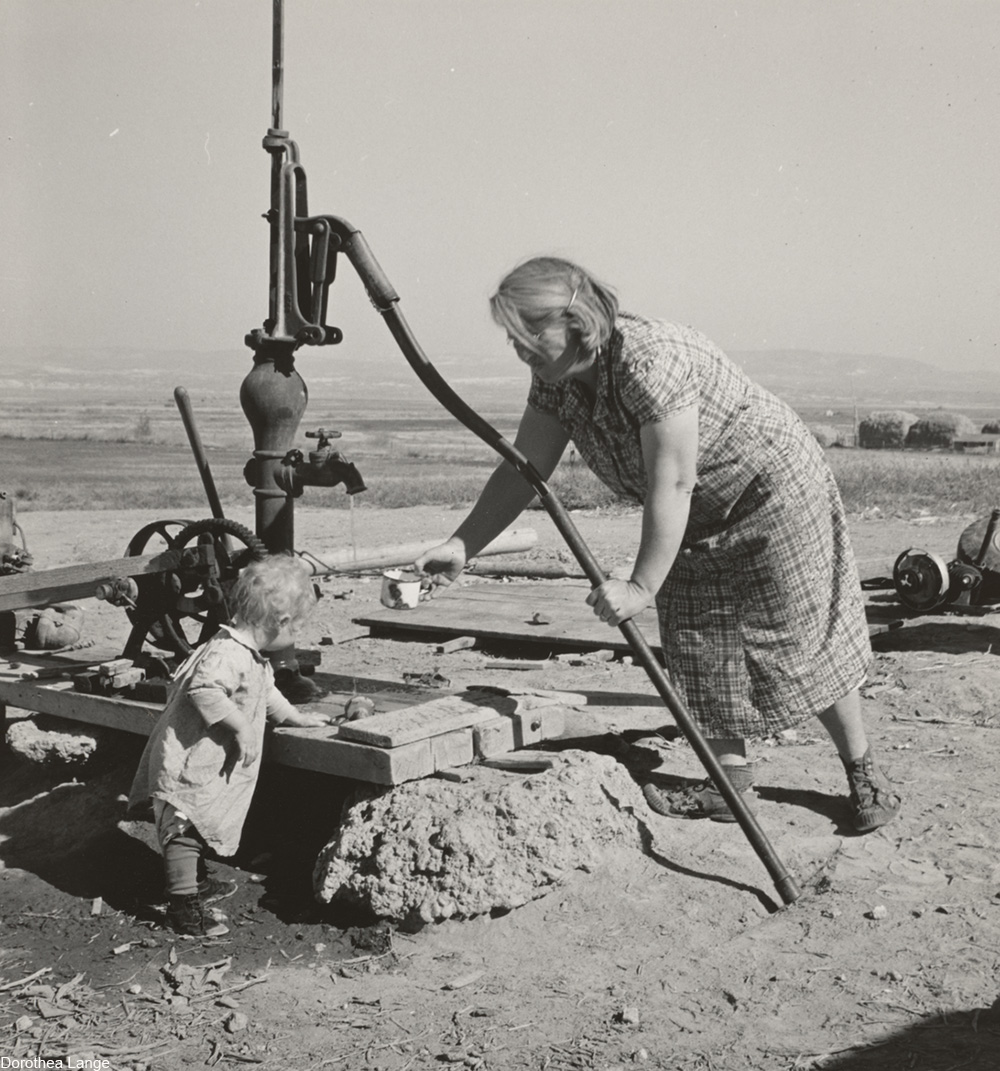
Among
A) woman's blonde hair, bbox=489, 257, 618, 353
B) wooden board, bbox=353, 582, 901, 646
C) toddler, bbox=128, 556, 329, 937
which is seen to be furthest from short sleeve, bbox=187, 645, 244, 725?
wooden board, bbox=353, 582, 901, 646

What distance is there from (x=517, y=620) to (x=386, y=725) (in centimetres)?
294

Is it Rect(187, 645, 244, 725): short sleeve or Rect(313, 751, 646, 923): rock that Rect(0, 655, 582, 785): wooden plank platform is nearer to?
Rect(313, 751, 646, 923): rock

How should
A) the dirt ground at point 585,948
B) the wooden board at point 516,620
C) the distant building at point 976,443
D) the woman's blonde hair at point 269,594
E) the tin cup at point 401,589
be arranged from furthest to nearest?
1. the distant building at point 976,443
2. the wooden board at point 516,620
3. the tin cup at point 401,589
4. the woman's blonde hair at point 269,594
5. the dirt ground at point 585,948

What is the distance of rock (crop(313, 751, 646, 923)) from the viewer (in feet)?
10.8

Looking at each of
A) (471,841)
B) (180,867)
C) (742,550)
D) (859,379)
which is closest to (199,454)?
(180,867)

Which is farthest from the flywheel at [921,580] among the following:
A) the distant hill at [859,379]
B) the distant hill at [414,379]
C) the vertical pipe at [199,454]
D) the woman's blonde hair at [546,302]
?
the distant hill at [859,379]

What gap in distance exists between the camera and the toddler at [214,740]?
11.4 ft

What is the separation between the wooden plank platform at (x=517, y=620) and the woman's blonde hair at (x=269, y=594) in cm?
249

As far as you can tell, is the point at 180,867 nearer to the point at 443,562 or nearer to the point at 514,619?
the point at 443,562

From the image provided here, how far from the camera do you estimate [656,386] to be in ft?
9.82

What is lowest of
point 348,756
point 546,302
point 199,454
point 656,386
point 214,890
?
point 214,890

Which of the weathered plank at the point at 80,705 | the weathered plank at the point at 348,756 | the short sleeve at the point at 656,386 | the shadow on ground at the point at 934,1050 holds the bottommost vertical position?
the shadow on ground at the point at 934,1050

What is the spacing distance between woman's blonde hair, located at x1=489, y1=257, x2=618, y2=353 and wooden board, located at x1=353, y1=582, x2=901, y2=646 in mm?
2934

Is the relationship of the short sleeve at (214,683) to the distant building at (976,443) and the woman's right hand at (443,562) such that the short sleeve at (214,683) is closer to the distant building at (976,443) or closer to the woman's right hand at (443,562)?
the woman's right hand at (443,562)
